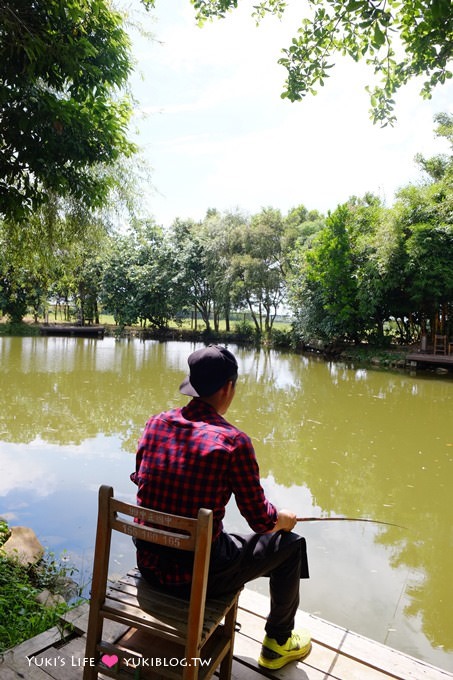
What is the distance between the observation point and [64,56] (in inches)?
122

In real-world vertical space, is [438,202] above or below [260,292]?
above

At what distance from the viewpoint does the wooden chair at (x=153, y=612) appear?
1.22 metres

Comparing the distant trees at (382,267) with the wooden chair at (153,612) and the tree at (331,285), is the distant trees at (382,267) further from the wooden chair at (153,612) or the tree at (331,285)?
the wooden chair at (153,612)

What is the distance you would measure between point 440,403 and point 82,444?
745cm

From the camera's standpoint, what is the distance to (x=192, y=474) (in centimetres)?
139

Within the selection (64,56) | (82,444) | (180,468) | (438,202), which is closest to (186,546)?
(180,468)

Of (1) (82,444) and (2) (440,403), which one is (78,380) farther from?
(2) (440,403)

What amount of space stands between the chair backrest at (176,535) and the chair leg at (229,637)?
34cm

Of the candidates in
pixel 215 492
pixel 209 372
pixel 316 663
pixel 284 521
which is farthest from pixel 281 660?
pixel 209 372

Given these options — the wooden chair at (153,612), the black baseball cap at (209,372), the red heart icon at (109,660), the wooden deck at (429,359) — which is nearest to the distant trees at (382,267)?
the wooden deck at (429,359)

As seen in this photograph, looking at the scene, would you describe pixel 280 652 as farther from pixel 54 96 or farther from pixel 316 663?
pixel 54 96

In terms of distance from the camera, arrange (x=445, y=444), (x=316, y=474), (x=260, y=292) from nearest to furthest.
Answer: (x=316, y=474) < (x=445, y=444) < (x=260, y=292)

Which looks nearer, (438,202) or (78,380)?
(78,380)

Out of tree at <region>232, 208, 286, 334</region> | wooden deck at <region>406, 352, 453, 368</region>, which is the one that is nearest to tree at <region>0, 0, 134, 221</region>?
wooden deck at <region>406, 352, 453, 368</region>
